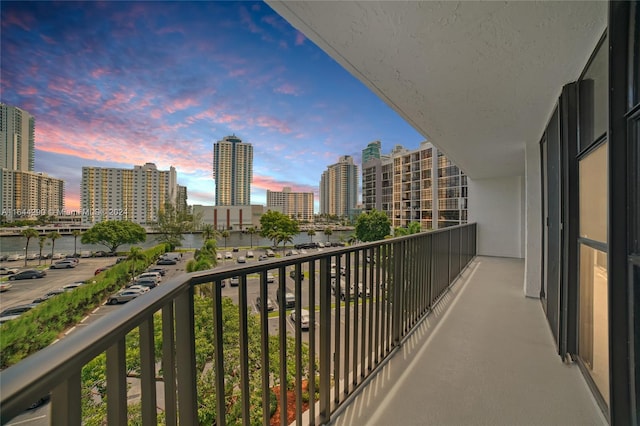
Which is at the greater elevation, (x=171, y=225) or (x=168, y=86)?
(x=168, y=86)

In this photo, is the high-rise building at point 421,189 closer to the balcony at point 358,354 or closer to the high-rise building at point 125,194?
the balcony at point 358,354

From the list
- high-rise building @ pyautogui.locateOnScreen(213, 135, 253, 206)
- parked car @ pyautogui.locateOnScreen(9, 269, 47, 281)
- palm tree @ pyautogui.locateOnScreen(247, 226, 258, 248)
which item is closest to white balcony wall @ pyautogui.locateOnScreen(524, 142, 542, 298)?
parked car @ pyautogui.locateOnScreen(9, 269, 47, 281)

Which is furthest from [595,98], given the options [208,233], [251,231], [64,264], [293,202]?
[293,202]

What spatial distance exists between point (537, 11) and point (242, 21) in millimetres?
19748

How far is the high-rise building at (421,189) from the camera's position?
107ft

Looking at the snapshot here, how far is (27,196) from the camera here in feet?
48.8

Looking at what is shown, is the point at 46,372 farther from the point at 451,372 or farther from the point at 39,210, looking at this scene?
the point at 39,210

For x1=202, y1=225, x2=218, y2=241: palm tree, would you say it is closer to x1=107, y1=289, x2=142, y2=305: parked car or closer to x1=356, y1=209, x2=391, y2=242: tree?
x1=356, y1=209, x2=391, y2=242: tree

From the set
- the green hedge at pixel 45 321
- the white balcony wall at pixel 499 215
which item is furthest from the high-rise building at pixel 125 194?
the white balcony wall at pixel 499 215

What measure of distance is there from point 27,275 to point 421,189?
37887 mm

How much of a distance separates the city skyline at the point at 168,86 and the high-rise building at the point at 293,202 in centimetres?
318

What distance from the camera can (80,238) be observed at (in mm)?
20500

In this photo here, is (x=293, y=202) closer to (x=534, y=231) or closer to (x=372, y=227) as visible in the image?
(x=372, y=227)

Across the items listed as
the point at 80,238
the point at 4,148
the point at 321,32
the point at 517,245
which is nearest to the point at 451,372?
the point at 321,32
